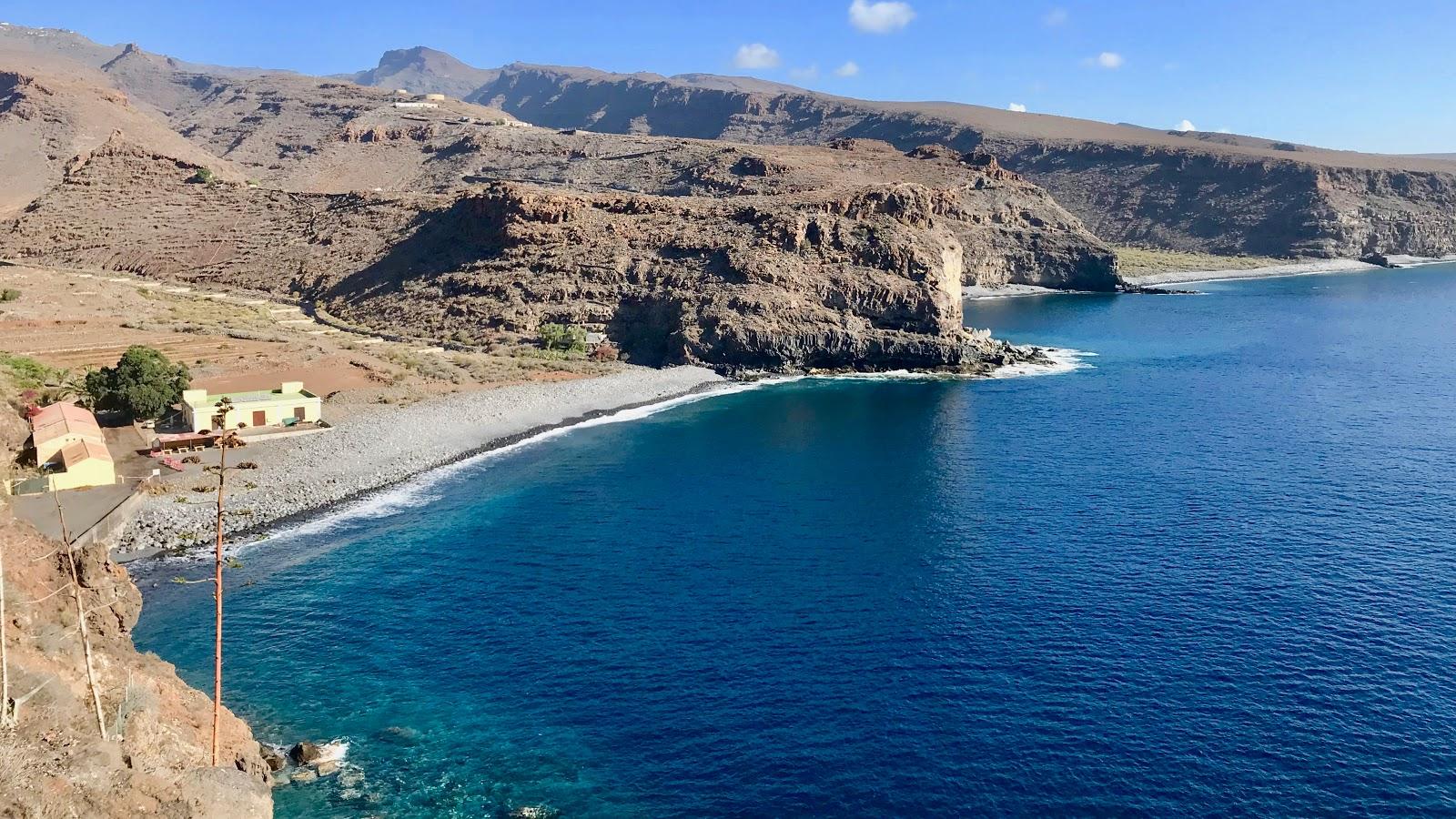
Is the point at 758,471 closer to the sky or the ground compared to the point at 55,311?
closer to the ground

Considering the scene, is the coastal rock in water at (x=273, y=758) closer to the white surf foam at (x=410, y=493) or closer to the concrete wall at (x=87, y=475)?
the white surf foam at (x=410, y=493)

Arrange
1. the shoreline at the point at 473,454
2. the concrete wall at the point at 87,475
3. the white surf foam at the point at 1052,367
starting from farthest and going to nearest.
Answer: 1. the white surf foam at the point at 1052,367
2. the concrete wall at the point at 87,475
3. the shoreline at the point at 473,454

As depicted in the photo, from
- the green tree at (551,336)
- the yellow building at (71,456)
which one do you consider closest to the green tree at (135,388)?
the yellow building at (71,456)

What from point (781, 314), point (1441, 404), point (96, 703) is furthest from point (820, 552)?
point (1441, 404)

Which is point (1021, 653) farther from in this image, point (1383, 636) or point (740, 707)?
point (1383, 636)

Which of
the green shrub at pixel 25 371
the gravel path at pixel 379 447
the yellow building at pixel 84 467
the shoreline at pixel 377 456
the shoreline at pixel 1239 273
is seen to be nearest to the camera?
the shoreline at pixel 377 456
